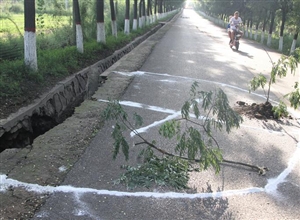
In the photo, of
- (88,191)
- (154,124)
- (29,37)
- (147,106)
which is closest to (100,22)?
(29,37)

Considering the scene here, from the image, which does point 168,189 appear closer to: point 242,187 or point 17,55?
point 242,187

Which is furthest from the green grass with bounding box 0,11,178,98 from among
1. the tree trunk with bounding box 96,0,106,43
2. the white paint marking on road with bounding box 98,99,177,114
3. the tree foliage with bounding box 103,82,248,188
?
the tree foliage with bounding box 103,82,248,188

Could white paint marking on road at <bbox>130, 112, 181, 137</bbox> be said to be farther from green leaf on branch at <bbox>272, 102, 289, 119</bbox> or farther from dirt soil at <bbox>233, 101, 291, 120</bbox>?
green leaf on branch at <bbox>272, 102, 289, 119</bbox>

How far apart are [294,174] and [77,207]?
270cm

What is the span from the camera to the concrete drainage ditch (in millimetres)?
4914

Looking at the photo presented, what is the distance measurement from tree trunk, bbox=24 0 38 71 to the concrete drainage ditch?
753mm

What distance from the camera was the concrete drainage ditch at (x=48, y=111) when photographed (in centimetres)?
491

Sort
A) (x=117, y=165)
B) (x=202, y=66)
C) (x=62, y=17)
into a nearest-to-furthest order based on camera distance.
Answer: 1. (x=117, y=165)
2. (x=202, y=66)
3. (x=62, y=17)

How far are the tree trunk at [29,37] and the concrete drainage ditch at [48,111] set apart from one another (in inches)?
29.7

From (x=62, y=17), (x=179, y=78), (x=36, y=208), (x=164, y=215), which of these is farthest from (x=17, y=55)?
(x=164, y=215)

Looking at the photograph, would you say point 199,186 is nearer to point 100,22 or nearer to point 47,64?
point 47,64

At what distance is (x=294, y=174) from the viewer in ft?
13.5

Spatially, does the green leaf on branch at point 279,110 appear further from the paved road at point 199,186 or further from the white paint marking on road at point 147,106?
the white paint marking on road at point 147,106

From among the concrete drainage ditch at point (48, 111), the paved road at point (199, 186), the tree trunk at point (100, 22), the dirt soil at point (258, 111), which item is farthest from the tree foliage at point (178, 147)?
the tree trunk at point (100, 22)
